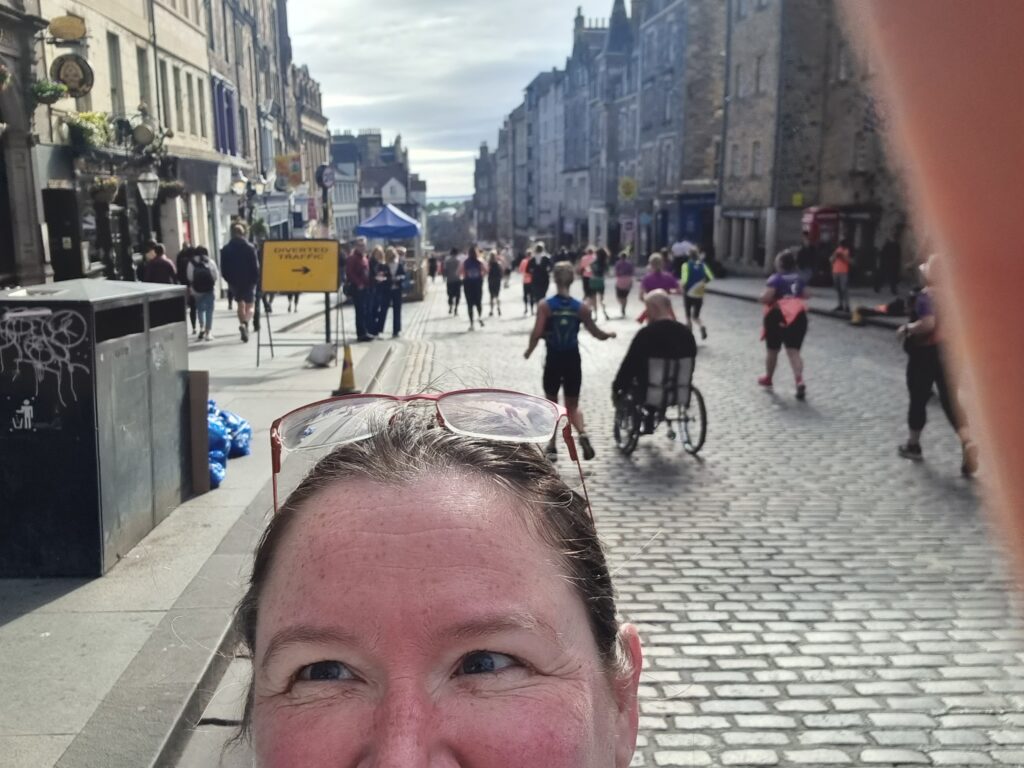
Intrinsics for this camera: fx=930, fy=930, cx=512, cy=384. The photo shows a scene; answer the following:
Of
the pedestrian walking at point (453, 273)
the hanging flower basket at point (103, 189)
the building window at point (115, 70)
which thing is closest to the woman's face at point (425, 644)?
the hanging flower basket at point (103, 189)

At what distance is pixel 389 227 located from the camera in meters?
25.7

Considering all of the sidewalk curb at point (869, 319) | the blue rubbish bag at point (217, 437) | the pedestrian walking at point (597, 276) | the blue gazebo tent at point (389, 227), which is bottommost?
the sidewalk curb at point (869, 319)

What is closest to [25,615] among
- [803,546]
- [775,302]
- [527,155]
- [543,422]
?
[543,422]

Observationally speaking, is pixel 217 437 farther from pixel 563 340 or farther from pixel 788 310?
pixel 788 310

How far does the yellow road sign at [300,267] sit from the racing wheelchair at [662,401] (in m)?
6.80

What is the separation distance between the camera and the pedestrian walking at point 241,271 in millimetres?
16703

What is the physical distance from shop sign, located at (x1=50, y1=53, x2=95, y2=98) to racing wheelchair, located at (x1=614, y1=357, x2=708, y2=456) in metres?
12.8

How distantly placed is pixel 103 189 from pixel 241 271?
4907mm

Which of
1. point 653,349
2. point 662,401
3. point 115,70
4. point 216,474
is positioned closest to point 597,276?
point 115,70

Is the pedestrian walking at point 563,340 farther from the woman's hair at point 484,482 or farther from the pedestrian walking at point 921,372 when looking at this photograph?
the woman's hair at point 484,482

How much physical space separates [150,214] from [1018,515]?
25.8m

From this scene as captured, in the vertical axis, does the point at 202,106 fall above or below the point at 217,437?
above

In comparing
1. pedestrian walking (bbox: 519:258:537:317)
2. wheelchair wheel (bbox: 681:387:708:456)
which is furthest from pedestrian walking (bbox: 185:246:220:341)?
wheelchair wheel (bbox: 681:387:708:456)

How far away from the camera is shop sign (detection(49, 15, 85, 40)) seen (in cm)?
1628
